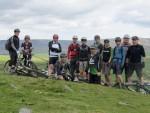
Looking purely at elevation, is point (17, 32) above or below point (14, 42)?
above

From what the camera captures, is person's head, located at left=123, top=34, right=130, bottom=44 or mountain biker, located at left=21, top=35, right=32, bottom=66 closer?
person's head, located at left=123, top=34, right=130, bottom=44

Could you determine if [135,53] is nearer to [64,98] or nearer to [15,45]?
[64,98]

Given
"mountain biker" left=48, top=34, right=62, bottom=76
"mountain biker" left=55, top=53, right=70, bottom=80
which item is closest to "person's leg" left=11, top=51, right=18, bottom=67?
"mountain biker" left=48, top=34, right=62, bottom=76

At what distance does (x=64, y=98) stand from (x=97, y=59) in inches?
228

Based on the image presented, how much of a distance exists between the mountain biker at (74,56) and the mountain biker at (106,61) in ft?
5.93

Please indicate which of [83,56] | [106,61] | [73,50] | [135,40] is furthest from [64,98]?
[73,50]

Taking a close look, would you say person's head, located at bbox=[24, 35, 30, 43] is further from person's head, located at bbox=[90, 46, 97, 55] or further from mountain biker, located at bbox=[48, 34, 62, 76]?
person's head, located at bbox=[90, 46, 97, 55]

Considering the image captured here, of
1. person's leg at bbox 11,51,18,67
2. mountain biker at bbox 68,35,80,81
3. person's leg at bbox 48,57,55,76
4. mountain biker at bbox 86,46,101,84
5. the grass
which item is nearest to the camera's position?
the grass

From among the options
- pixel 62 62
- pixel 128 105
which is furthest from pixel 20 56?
pixel 128 105

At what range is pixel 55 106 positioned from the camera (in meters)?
18.3

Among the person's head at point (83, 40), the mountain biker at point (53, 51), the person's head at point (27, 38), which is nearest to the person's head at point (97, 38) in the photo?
the person's head at point (83, 40)

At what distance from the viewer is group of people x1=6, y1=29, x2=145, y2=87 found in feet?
84.6

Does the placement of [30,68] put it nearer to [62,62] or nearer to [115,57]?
[62,62]

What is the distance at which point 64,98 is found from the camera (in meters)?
20.7
